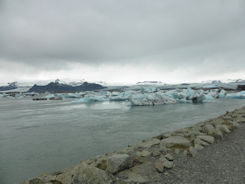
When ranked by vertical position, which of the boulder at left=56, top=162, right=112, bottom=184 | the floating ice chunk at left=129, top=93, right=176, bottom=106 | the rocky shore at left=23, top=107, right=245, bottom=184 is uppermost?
the boulder at left=56, top=162, right=112, bottom=184

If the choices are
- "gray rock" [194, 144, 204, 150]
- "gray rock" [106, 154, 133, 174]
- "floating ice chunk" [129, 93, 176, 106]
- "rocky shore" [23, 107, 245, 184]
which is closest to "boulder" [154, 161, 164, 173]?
"rocky shore" [23, 107, 245, 184]

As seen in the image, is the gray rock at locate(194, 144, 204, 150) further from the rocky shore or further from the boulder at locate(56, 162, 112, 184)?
the boulder at locate(56, 162, 112, 184)

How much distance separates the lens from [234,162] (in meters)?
2.98

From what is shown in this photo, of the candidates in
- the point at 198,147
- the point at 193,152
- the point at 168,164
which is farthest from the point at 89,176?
the point at 198,147

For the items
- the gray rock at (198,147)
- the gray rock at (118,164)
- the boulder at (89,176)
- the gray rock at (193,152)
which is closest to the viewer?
the boulder at (89,176)

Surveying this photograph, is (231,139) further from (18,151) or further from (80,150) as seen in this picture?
(18,151)

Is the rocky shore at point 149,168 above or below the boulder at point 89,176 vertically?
below

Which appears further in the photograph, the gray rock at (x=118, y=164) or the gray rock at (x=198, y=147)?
the gray rock at (x=198, y=147)

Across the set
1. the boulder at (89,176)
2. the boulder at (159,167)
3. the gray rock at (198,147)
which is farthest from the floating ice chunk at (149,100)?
the boulder at (89,176)

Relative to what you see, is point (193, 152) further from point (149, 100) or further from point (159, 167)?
point (149, 100)

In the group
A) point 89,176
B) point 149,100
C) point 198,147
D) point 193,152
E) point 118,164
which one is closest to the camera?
point 89,176

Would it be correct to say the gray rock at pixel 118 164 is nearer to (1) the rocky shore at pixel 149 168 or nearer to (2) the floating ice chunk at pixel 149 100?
(1) the rocky shore at pixel 149 168

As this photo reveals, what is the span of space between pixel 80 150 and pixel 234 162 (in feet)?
15.1

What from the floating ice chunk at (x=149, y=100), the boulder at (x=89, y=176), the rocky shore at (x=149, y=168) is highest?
the boulder at (x=89, y=176)
